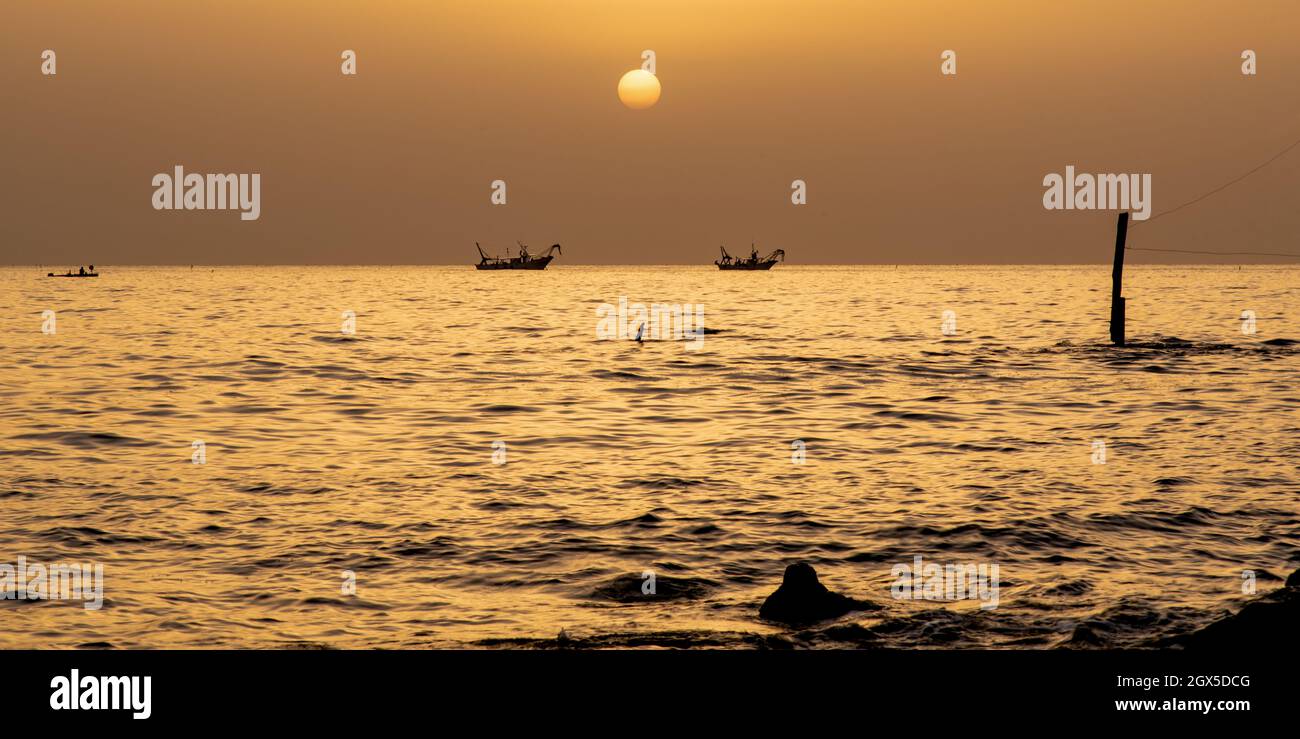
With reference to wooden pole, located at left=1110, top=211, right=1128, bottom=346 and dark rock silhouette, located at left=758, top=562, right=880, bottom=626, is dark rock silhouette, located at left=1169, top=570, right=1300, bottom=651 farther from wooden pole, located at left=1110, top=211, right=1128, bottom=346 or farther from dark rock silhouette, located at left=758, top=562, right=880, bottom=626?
wooden pole, located at left=1110, top=211, right=1128, bottom=346

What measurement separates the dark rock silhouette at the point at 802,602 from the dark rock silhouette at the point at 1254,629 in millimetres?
3448

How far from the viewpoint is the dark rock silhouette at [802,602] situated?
10.7 metres

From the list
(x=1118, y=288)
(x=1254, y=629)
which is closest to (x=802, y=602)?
(x=1254, y=629)

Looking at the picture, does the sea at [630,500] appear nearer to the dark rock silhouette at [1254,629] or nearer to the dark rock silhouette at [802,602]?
the dark rock silhouette at [802,602]

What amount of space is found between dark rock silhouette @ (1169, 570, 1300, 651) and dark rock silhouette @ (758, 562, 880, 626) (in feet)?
11.3

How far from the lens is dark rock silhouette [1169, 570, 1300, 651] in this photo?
7.71 m

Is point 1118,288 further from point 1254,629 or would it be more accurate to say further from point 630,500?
point 1254,629

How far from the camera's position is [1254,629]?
787 cm

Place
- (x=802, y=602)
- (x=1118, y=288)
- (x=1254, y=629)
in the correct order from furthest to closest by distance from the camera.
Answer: (x=1118, y=288) → (x=802, y=602) → (x=1254, y=629)

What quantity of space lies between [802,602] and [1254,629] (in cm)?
413

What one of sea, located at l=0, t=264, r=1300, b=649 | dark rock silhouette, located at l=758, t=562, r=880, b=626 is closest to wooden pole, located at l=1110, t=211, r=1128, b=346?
sea, located at l=0, t=264, r=1300, b=649
